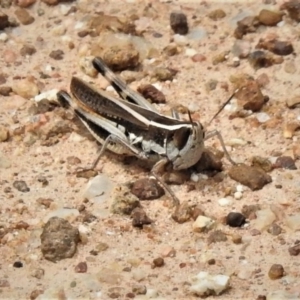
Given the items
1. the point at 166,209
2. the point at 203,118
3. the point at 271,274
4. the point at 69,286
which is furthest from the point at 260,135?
the point at 69,286

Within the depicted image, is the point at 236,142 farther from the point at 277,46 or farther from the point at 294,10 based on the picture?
the point at 294,10

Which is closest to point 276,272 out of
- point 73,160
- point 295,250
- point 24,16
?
point 295,250

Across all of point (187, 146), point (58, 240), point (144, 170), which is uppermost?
point (187, 146)

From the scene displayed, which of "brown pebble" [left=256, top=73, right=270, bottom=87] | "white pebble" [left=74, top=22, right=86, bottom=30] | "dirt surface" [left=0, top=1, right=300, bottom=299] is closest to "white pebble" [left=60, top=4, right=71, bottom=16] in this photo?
"dirt surface" [left=0, top=1, right=300, bottom=299]

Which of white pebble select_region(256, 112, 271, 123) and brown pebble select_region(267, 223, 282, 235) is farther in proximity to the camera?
white pebble select_region(256, 112, 271, 123)

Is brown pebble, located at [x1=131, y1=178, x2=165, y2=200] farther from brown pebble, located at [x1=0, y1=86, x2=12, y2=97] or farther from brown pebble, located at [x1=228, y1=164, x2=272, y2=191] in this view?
brown pebble, located at [x1=0, y1=86, x2=12, y2=97]
